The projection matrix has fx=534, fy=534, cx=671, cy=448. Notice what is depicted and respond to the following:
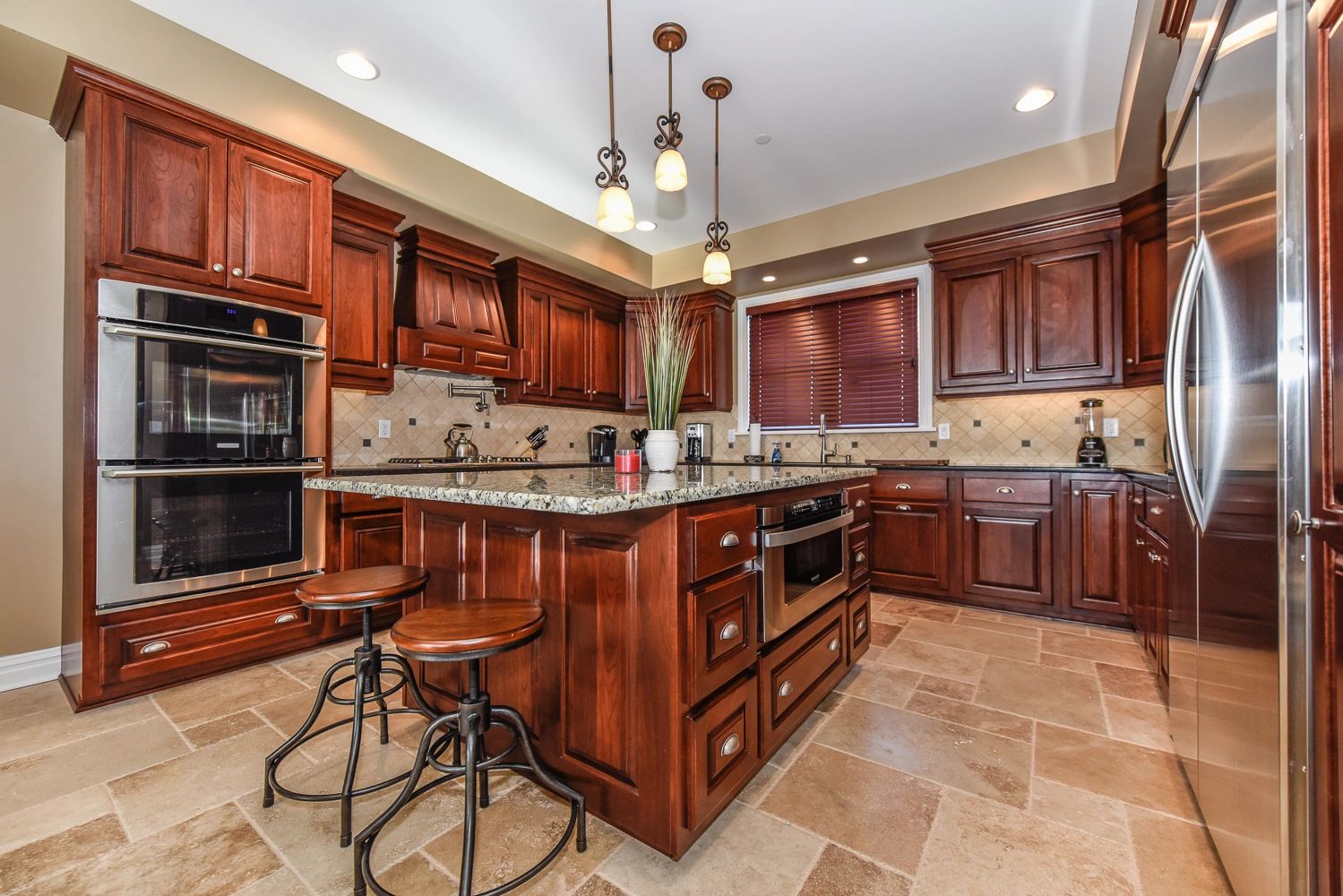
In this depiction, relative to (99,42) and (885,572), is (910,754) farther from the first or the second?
(99,42)

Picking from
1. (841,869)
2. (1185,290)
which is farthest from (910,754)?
(1185,290)

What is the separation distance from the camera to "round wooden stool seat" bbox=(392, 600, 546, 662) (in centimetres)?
117

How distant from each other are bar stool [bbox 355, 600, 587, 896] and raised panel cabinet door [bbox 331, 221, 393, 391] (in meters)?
2.30

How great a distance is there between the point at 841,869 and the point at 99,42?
383cm

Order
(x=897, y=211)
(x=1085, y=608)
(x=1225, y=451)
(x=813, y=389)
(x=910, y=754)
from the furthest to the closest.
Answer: (x=813, y=389)
(x=897, y=211)
(x=1085, y=608)
(x=910, y=754)
(x=1225, y=451)

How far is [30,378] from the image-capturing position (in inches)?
93.8

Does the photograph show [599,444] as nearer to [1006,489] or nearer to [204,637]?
[204,637]

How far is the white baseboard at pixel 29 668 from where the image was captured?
2.31 meters

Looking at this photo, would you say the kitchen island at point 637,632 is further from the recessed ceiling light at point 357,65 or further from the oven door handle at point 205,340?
the recessed ceiling light at point 357,65

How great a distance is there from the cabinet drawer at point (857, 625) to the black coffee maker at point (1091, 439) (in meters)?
2.00

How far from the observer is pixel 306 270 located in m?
2.74

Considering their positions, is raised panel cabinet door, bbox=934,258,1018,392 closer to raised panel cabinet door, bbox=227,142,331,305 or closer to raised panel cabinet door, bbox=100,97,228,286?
raised panel cabinet door, bbox=227,142,331,305

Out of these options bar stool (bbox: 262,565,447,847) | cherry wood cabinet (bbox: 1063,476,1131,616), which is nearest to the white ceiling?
cherry wood cabinet (bbox: 1063,476,1131,616)

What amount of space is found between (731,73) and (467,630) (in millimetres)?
2737
